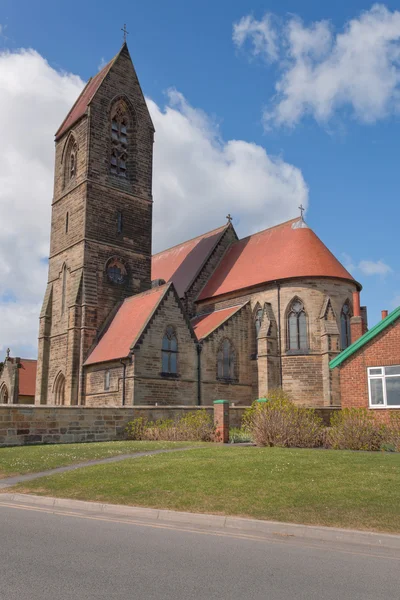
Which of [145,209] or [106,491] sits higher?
[145,209]

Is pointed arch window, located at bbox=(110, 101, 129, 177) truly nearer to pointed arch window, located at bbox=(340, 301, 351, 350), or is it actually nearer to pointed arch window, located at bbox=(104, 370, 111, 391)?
pointed arch window, located at bbox=(104, 370, 111, 391)

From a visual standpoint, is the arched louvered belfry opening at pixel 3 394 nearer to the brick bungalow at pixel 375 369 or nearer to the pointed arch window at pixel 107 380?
the pointed arch window at pixel 107 380

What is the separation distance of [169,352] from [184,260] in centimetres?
1361

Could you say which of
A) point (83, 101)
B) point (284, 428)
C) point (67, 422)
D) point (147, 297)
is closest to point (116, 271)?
point (147, 297)

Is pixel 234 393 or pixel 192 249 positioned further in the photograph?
pixel 192 249

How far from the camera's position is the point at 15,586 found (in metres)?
5.24

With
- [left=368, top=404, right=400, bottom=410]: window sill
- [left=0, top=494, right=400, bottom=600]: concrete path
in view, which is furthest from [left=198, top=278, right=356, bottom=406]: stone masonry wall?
[left=0, top=494, right=400, bottom=600]: concrete path

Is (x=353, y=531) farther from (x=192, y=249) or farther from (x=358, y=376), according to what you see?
(x=192, y=249)

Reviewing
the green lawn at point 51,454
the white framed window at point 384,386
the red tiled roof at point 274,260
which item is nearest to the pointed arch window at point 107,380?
the red tiled roof at point 274,260

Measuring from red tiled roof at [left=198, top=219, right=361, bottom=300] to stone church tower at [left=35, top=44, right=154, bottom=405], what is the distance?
18.1ft

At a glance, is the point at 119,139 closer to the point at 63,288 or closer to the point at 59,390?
the point at 63,288

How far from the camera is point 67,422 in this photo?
799 inches

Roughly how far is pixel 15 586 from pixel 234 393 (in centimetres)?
2716

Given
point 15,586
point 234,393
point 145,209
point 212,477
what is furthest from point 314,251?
point 15,586
